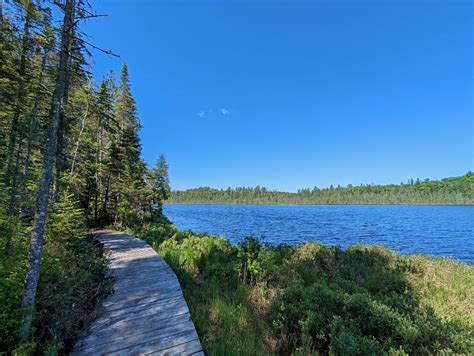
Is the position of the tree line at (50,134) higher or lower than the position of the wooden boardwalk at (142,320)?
higher

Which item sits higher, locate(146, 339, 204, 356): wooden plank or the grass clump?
locate(146, 339, 204, 356): wooden plank

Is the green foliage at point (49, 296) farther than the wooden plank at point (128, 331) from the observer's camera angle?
No

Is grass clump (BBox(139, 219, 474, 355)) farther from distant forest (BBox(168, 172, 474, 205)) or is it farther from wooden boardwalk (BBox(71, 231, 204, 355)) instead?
distant forest (BBox(168, 172, 474, 205))

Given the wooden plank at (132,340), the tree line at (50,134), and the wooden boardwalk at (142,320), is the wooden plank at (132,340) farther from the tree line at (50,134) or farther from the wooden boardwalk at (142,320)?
the tree line at (50,134)

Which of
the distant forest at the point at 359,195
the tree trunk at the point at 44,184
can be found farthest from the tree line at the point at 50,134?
the distant forest at the point at 359,195

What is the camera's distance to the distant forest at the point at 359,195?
10025 cm

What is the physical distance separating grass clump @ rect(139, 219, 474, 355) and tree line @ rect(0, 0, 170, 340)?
3.08 metres

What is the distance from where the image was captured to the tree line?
2.91 metres

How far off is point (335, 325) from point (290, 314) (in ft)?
3.02

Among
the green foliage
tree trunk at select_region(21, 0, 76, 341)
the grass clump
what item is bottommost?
the grass clump

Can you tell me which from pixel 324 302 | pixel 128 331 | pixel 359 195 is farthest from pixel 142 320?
pixel 359 195

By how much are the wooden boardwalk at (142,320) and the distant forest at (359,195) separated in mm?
120849

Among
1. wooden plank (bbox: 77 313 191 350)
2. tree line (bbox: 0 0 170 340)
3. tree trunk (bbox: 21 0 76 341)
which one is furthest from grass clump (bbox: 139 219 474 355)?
tree line (bbox: 0 0 170 340)

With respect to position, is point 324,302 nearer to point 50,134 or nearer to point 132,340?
point 132,340
